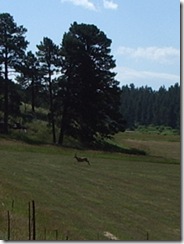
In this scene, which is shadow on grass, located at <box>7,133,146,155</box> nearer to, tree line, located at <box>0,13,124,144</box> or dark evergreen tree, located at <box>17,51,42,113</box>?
tree line, located at <box>0,13,124,144</box>

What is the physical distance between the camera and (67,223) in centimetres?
1017

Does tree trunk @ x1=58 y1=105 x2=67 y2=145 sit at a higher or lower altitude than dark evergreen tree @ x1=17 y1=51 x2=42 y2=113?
lower

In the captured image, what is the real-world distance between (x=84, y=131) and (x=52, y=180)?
20.6 meters

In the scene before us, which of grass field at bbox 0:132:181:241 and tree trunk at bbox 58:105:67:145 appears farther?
tree trunk at bbox 58:105:67:145

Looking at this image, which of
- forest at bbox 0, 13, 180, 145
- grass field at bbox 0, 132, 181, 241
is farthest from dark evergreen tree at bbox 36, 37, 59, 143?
grass field at bbox 0, 132, 181, 241

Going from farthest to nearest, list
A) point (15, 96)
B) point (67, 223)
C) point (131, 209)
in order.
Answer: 1. point (15, 96)
2. point (131, 209)
3. point (67, 223)

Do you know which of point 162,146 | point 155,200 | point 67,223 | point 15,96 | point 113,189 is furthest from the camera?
point 15,96

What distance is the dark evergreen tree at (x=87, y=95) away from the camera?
36750mm

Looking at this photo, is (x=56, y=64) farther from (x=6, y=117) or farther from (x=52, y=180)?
(x=52, y=180)

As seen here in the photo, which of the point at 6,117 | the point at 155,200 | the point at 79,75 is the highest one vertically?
the point at 79,75

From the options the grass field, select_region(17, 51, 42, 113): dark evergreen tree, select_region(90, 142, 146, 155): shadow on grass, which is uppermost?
select_region(17, 51, 42, 113): dark evergreen tree

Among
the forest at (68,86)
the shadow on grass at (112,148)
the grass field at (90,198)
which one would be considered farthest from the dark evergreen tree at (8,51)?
the grass field at (90,198)

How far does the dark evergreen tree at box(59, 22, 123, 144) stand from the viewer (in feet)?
121

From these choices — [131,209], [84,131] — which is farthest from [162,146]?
[131,209]
